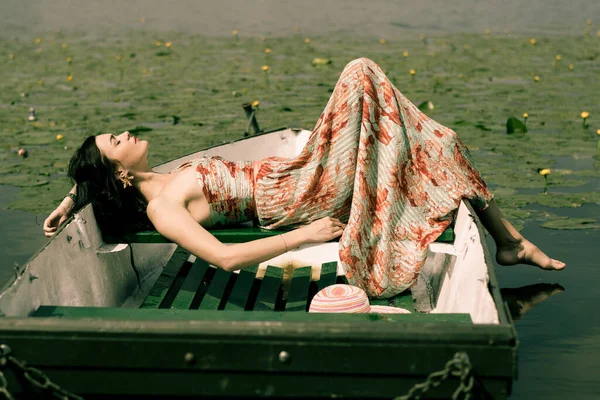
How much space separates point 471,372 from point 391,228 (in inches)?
50.9

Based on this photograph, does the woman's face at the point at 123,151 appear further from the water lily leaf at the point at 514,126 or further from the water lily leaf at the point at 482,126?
the water lily leaf at the point at 482,126

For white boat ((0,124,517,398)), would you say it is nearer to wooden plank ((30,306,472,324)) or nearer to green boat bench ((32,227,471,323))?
wooden plank ((30,306,472,324))

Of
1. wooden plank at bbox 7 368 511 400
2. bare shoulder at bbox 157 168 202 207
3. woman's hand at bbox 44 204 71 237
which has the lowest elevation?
woman's hand at bbox 44 204 71 237

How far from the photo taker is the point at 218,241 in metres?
3.13

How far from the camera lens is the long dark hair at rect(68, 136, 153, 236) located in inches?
137

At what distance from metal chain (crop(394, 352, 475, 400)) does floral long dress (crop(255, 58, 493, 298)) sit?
1144 mm

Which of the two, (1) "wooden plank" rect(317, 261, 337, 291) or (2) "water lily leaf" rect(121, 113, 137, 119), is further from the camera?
(2) "water lily leaf" rect(121, 113, 137, 119)

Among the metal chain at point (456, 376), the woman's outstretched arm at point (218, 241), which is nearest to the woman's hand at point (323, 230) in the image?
the woman's outstretched arm at point (218, 241)

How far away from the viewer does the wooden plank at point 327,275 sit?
11.7ft

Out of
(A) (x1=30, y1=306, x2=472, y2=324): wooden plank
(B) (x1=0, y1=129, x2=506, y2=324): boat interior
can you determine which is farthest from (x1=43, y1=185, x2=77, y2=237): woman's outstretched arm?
(A) (x1=30, y1=306, x2=472, y2=324): wooden plank

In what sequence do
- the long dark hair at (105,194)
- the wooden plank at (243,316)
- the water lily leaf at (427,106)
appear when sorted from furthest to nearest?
Answer: 1. the water lily leaf at (427,106)
2. the long dark hair at (105,194)
3. the wooden plank at (243,316)

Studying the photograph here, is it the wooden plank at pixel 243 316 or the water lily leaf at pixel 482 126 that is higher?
the wooden plank at pixel 243 316

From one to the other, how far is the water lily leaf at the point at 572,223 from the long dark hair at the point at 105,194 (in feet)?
7.71

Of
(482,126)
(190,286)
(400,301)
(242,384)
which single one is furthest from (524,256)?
(482,126)
